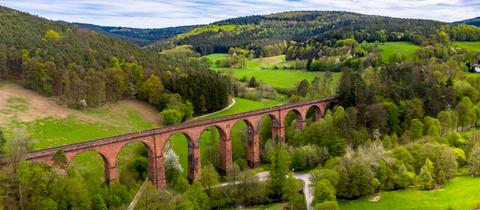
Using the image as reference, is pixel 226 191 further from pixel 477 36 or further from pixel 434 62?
pixel 477 36

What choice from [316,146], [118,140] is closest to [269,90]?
[316,146]

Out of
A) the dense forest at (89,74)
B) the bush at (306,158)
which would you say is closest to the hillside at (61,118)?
the dense forest at (89,74)

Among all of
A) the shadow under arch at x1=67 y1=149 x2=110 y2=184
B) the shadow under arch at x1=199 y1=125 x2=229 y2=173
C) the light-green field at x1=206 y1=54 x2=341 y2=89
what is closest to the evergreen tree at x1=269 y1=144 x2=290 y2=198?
the shadow under arch at x1=199 y1=125 x2=229 y2=173

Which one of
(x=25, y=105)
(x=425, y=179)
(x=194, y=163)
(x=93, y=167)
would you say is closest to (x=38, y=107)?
(x=25, y=105)

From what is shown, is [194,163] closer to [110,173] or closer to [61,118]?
[110,173]

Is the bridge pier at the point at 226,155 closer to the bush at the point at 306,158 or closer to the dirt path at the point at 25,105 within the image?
the bush at the point at 306,158

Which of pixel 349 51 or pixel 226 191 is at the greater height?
pixel 349 51

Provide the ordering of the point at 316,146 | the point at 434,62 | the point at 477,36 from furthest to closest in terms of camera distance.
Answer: the point at 477,36
the point at 434,62
the point at 316,146

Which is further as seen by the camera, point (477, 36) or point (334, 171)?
point (477, 36)

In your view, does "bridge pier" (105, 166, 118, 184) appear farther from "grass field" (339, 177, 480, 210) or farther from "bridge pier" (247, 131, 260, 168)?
"grass field" (339, 177, 480, 210)
